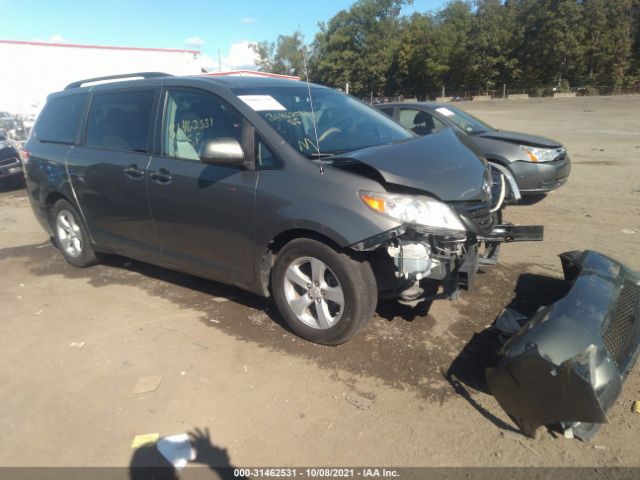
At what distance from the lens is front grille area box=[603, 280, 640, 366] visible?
260cm

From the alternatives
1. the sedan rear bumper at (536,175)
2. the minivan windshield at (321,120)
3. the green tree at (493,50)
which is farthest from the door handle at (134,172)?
the green tree at (493,50)

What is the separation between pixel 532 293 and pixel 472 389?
5.32 feet

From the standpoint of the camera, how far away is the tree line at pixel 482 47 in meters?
54.2

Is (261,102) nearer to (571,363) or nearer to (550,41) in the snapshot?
(571,363)

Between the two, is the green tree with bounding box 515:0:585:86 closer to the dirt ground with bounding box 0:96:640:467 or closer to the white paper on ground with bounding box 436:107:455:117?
the white paper on ground with bounding box 436:107:455:117

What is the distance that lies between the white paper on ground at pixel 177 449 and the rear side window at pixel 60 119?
3.57 m

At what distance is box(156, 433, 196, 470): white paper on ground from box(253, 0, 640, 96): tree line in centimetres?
4345

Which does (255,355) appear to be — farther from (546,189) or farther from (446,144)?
→ (546,189)

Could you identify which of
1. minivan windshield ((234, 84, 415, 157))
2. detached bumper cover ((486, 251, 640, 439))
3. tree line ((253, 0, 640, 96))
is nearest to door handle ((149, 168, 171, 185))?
minivan windshield ((234, 84, 415, 157))

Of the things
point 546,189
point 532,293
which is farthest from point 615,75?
point 532,293

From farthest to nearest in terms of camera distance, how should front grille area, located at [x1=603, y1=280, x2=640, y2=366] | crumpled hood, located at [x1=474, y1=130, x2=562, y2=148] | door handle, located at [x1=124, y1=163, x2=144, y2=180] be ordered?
crumpled hood, located at [x1=474, y1=130, x2=562, y2=148], door handle, located at [x1=124, y1=163, x2=144, y2=180], front grille area, located at [x1=603, y1=280, x2=640, y2=366]

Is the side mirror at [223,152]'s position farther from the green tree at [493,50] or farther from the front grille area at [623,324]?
the green tree at [493,50]

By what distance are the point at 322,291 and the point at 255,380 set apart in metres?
0.74

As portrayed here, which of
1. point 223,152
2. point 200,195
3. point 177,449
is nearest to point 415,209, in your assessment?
point 223,152
